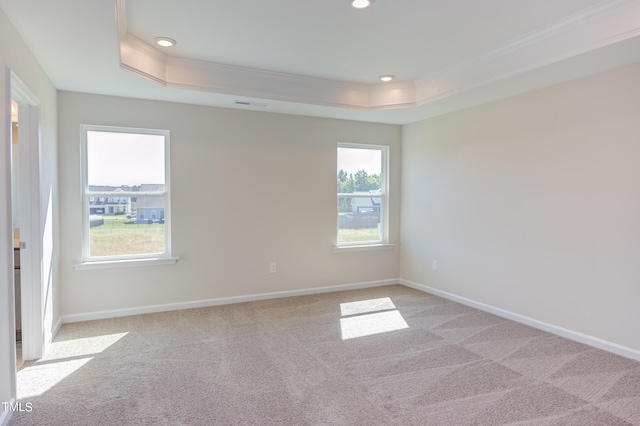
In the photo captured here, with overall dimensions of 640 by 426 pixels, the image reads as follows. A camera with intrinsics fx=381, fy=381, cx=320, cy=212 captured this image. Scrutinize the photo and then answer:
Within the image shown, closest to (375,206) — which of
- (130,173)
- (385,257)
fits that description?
(385,257)

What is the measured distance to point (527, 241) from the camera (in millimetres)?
3818

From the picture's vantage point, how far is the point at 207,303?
4.42 meters

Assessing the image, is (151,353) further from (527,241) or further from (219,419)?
(527,241)

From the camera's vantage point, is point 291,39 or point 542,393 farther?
point 291,39

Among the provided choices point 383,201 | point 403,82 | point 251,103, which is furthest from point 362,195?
point 251,103

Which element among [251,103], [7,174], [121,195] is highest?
[251,103]

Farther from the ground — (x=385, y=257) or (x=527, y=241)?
(x=527, y=241)

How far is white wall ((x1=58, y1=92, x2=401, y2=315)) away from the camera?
12.7 feet

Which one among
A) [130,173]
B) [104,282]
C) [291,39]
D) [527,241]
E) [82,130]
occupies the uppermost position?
[291,39]

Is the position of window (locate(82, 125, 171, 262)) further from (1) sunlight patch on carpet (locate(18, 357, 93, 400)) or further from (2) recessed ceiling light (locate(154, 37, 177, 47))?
(1) sunlight patch on carpet (locate(18, 357, 93, 400))

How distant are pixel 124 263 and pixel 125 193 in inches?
29.4

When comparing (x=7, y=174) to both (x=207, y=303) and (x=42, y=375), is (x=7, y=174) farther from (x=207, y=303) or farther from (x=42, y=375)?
(x=207, y=303)

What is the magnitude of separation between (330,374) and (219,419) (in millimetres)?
856

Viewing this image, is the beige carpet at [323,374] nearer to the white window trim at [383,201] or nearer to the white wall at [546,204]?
the white wall at [546,204]
